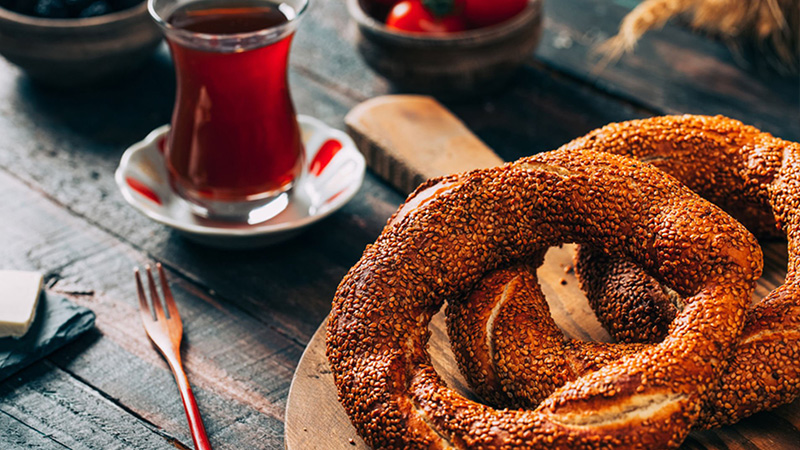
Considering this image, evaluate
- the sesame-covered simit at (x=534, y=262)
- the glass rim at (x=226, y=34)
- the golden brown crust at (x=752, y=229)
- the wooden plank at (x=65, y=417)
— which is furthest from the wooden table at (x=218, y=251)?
the glass rim at (x=226, y=34)

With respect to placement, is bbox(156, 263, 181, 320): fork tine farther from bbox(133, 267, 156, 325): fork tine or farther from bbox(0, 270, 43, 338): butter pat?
bbox(0, 270, 43, 338): butter pat

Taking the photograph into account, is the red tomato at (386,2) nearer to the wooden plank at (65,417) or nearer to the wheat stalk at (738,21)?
the wheat stalk at (738,21)

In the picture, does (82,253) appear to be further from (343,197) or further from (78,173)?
(343,197)

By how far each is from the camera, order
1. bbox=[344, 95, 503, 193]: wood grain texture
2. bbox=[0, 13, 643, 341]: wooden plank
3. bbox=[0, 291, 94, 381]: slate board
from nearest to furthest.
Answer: bbox=[0, 291, 94, 381]: slate board, bbox=[0, 13, 643, 341]: wooden plank, bbox=[344, 95, 503, 193]: wood grain texture

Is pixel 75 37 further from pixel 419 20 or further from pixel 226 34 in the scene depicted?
pixel 419 20

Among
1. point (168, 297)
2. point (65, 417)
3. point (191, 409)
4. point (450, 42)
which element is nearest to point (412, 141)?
point (450, 42)

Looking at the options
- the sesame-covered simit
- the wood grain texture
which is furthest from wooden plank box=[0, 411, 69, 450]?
the wood grain texture
